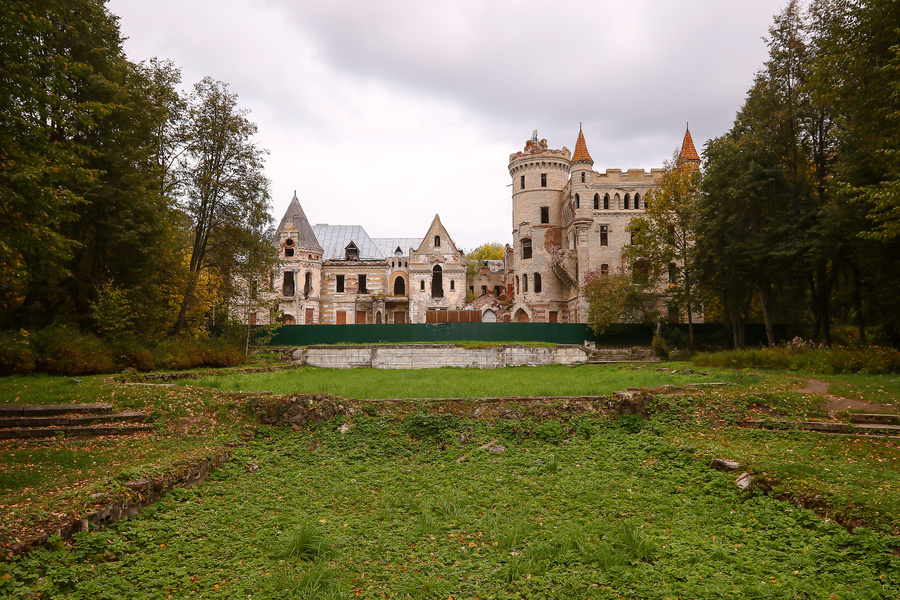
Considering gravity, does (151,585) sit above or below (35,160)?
below

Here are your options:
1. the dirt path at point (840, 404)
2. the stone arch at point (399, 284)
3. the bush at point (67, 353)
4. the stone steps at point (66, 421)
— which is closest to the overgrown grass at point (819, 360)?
the dirt path at point (840, 404)

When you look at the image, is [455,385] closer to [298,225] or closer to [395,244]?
[298,225]

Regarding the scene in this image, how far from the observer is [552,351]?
1287 inches

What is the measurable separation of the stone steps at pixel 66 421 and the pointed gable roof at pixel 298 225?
38.9m

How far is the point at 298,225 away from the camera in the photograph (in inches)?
2042

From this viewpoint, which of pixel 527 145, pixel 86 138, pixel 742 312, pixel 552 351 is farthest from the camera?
pixel 527 145

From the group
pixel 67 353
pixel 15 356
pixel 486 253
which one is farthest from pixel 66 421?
pixel 486 253

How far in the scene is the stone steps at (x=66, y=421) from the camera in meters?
11.7

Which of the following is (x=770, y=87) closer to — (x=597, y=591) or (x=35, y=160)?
(x=597, y=591)

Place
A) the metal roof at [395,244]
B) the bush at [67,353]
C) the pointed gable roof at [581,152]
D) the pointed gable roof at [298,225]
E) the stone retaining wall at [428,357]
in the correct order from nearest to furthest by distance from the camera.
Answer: the bush at [67,353], the stone retaining wall at [428,357], the pointed gable roof at [581,152], the pointed gable roof at [298,225], the metal roof at [395,244]

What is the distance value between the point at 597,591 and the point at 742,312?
3459 centimetres

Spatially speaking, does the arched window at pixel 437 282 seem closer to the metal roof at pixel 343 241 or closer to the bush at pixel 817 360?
the metal roof at pixel 343 241

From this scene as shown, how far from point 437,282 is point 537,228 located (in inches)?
439

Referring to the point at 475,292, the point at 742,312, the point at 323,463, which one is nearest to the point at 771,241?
the point at 742,312
